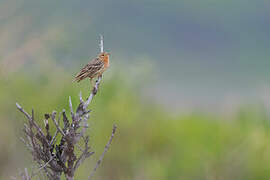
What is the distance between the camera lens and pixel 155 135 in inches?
309

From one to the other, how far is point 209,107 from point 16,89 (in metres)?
3.17

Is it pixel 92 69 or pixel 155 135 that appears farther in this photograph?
pixel 155 135

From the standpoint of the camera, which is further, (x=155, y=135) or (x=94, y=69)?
(x=155, y=135)

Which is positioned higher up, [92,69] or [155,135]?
[155,135]

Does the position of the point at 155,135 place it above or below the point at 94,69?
above

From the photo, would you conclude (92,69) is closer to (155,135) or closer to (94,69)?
(94,69)

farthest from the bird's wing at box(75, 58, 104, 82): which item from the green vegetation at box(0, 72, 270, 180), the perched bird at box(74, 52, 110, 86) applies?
the green vegetation at box(0, 72, 270, 180)

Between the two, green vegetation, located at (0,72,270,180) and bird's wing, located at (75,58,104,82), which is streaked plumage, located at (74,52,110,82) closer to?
bird's wing, located at (75,58,104,82)

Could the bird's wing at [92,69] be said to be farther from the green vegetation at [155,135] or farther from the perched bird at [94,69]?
the green vegetation at [155,135]

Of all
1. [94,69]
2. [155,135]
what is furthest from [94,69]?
[155,135]

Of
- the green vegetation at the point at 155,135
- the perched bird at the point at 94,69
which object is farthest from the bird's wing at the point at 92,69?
the green vegetation at the point at 155,135

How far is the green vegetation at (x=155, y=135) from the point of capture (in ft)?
22.3

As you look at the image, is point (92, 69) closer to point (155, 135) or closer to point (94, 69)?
point (94, 69)

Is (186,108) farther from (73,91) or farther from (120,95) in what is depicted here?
(73,91)
